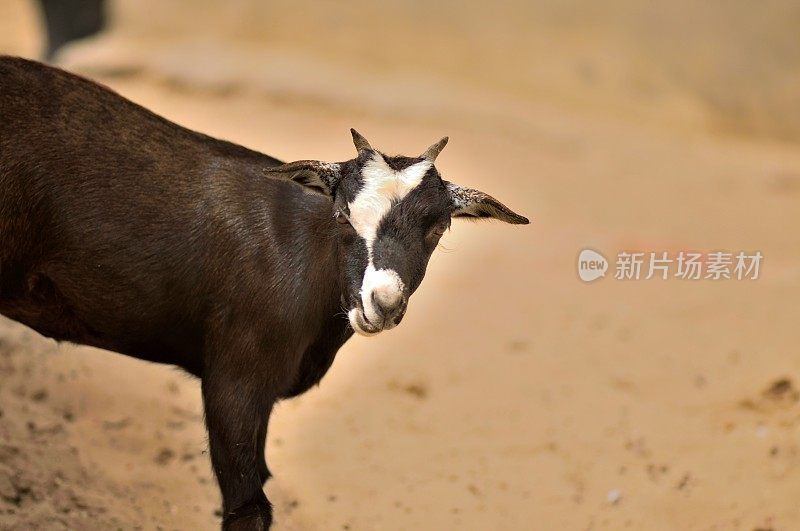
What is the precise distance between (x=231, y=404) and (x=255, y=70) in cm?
1240

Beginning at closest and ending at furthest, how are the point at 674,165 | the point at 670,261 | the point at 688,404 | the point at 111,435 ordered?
the point at 111,435
the point at 688,404
the point at 670,261
the point at 674,165

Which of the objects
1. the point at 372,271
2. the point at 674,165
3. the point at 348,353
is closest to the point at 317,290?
the point at 372,271

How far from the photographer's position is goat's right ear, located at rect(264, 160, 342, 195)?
651cm

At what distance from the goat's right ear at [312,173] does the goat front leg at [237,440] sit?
1193 mm

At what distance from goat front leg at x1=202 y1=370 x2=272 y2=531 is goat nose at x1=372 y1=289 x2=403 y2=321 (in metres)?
1.12

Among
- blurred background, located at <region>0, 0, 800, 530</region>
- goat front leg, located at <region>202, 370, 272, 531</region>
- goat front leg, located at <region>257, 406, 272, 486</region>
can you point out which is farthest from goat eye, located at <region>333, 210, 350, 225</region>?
blurred background, located at <region>0, 0, 800, 530</region>

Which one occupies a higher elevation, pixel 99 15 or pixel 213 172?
pixel 99 15

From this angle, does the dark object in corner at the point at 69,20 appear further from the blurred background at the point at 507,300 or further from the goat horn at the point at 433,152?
the goat horn at the point at 433,152

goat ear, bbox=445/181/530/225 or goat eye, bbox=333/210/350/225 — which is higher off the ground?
goat ear, bbox=445/181/530/225

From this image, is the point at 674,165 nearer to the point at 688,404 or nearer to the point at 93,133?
the point at 688,404

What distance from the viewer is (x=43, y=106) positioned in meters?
7.10

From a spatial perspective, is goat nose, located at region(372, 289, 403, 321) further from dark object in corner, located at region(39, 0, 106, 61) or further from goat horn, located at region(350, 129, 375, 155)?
dark object in corner, located at region(39, 0, 106, 61)

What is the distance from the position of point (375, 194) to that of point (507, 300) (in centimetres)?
626

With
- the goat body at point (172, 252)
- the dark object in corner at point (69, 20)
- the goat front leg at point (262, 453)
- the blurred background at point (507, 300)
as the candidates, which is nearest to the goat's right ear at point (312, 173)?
the goat body at point (172, 252)
